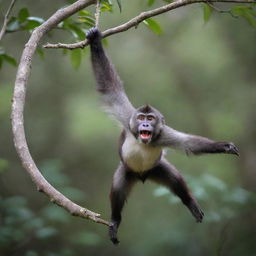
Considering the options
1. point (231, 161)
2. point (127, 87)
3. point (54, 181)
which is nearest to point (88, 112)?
point (127, 87)

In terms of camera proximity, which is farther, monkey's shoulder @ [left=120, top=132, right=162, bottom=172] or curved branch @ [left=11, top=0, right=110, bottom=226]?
monkey's shoulder @ [left=120, top=132, right=162, bottom=172]

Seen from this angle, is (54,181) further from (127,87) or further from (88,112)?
(127,87)

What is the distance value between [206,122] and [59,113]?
3.96 meters

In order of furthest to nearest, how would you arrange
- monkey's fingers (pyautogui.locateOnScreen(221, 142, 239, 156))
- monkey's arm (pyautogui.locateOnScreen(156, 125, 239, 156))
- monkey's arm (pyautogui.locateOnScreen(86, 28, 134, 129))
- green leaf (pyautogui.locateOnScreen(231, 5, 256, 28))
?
monkey's arm (pyautogui.locateOnScreen(86, 28, 134, 129))
monkey's arm (pyautogui.locateOnScreen(156, 125, 239, 156))
monkey's fingers (pyautogui.locateOnScreen(221, 142, 239, 156))
green leaf (pyautogui.locateOnScreen(231, 5, 256, 28))

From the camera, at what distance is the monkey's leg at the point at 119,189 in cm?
560

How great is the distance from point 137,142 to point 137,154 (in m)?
0.15

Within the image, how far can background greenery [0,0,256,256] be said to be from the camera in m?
10.3

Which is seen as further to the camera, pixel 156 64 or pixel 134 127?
pixel 156 64

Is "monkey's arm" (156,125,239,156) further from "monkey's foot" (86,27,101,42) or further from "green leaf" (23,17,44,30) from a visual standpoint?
"green leaf" (23,17,44,30)

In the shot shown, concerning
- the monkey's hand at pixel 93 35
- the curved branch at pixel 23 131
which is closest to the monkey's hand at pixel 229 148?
the monkey's hand at pixel 93 35

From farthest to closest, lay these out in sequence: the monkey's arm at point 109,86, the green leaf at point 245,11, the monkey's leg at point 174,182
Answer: the monkey's leg at point 174,182 < the monkey's arm at point 109,86 < the green leaf at point 245,11

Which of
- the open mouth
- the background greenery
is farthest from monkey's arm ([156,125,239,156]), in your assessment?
the background greenery

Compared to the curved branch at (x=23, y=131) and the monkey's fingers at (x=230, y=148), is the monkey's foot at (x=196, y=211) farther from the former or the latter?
the curved branch at (x=23, y=131)

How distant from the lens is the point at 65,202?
2.79m
